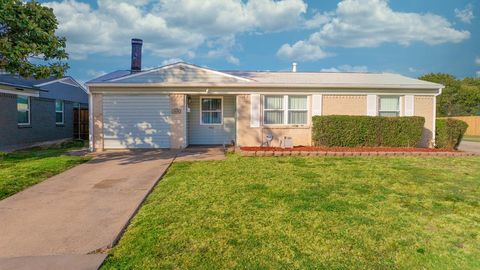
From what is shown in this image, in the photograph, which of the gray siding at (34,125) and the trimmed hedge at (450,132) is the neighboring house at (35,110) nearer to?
the gray siding at (34,125)

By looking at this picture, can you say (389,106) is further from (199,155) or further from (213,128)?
(199,155)

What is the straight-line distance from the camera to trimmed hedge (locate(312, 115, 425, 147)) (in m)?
13.2

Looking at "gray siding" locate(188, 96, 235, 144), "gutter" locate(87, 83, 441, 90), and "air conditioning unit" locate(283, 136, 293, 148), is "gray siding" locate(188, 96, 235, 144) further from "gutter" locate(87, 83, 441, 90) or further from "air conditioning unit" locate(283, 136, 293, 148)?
"air conditioning unit" locate(283, 136, 293, 148)

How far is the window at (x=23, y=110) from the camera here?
1598cm

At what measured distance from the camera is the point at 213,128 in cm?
1580

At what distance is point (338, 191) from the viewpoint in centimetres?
673

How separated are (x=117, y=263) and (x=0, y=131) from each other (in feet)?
46.7

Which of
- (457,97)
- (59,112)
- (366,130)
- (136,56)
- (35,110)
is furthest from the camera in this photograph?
(457,97)

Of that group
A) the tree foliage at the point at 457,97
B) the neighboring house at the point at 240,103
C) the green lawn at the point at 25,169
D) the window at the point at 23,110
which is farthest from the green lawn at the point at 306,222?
the tree foliage at the point at 457,97

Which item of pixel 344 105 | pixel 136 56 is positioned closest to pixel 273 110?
pixel 344 105

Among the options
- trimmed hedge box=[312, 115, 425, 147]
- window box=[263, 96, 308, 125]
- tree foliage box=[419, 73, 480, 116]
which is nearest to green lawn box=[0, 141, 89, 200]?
window box=[263, 96, 308, 125]

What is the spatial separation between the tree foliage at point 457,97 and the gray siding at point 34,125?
52.8 meters

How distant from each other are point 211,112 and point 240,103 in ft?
6.97

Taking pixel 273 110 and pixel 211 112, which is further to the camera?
pixel 211 112
